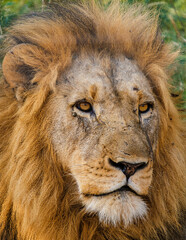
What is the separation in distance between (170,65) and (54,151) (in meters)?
1.57

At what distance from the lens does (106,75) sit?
3543 mm

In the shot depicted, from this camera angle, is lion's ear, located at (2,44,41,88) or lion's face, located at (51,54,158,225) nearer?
lion's face, located at (51,54,158,225)

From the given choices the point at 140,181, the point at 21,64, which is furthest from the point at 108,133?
the point at 21,64

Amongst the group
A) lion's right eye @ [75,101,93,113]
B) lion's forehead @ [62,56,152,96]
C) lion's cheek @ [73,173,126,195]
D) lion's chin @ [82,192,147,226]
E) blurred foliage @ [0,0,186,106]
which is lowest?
lion's chin @ [82,192,147,226]

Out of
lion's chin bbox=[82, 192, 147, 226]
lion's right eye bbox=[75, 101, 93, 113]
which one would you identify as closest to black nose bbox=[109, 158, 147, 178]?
lion's chin bbox=[82, 192, 147, 226]

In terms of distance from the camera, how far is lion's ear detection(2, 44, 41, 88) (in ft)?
11.7

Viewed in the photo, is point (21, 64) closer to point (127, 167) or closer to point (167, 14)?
point (127, 167)

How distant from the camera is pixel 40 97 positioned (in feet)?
11.6

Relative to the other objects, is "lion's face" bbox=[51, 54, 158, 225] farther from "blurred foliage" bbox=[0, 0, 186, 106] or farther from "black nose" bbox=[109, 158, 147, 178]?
"blurred foliage" bbox=[0, 0, 186, 106]

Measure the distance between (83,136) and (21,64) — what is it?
0.84m

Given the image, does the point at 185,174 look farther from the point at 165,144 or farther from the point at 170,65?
the point at 170,65

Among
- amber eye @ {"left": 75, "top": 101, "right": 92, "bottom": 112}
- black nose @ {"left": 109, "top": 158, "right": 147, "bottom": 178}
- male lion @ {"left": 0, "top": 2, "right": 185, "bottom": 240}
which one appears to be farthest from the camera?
amber eye @ {"left": 75, "top": 101, "right": 92, "bottom": 112}

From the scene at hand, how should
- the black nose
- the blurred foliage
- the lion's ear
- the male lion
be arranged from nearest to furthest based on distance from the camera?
1. the black nose
2. the male lion
3. the lion's ear
4. the blurred foliage

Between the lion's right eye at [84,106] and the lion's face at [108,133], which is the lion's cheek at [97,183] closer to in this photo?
the lion's face at [108,133]
